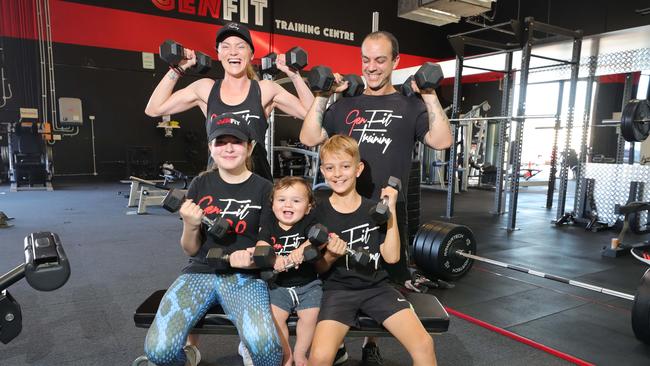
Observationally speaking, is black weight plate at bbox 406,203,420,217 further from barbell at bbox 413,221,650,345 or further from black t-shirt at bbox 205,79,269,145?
black t-shirt at bbox 205,79,269,145

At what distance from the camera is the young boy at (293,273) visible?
4.47 ft

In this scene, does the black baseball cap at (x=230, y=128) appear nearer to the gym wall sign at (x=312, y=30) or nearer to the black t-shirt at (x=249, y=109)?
the black t-shirt at (x=249, y=109)

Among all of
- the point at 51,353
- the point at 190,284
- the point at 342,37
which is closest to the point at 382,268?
the point at 190,284

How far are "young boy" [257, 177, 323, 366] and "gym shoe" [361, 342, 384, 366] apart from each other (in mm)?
367

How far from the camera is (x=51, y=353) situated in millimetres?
1702

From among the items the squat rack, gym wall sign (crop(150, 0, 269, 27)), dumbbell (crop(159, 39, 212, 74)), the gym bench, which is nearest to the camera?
dumbbell (crop(159, 39, 212, 74))

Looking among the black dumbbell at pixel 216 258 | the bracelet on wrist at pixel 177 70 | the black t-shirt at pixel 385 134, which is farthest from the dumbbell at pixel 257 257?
the bracelet on wrist at pixel 177 70

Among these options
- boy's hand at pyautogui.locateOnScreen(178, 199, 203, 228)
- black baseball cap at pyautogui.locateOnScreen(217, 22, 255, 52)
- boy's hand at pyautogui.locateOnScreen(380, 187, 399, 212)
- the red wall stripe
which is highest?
the red wall stripe

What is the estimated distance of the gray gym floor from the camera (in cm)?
176

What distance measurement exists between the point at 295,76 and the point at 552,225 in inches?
162

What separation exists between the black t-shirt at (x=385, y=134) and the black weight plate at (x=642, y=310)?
115 cm

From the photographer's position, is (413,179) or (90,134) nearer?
(413,179)

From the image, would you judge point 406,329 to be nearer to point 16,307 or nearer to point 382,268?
point 382,268

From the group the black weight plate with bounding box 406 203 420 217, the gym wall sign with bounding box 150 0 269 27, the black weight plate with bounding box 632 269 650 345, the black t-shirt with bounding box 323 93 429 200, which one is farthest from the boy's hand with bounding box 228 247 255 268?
the gym wall sign with bounding box 150 0 269 27
